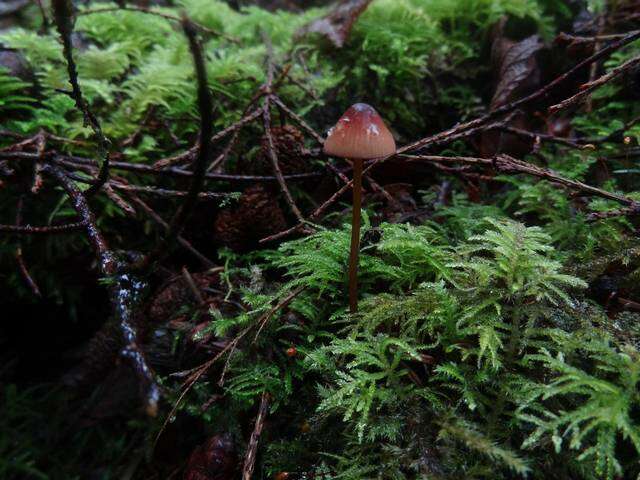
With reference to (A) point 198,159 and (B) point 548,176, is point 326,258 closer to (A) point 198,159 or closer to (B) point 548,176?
(A) point 198,159

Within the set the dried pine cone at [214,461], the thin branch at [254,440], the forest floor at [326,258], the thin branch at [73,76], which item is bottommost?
the dried pine cone at [214,461]

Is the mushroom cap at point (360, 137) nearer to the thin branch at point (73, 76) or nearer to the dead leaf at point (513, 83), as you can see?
the thin branch at point (73, 76)

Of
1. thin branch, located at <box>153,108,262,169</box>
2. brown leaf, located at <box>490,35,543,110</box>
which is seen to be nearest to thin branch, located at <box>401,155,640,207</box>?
brown leaf, located at <box>490,35,543,110</box>

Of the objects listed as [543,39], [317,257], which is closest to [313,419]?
[317,257]

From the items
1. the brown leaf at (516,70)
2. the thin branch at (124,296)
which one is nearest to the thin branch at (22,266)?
the thin branch at (124,296)

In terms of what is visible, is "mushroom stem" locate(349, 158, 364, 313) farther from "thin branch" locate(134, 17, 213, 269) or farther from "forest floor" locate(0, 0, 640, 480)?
"thin branch" locate(134, 17, 213, 269)

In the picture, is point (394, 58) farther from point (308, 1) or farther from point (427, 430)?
point (308, 1)

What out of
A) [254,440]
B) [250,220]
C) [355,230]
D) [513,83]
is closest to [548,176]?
[355,230]
